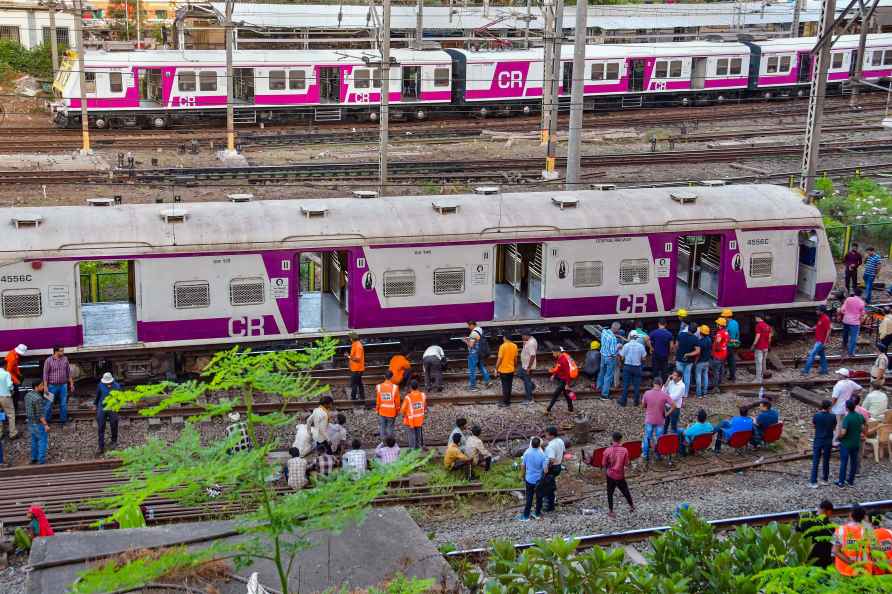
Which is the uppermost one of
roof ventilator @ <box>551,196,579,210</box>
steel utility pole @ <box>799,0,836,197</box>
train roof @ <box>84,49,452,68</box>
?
train roof @ <box>84,49,452,68</box>

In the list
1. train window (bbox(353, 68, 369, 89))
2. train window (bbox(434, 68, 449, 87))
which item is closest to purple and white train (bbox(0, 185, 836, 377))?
train window (bbox(353, 68, 369, 89))

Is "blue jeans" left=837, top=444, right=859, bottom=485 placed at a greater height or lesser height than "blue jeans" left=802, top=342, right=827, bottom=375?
lesser

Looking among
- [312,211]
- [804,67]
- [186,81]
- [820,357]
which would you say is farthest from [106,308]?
[804,67]

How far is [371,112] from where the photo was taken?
150 ft

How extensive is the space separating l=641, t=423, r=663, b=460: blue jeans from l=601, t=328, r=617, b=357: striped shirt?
268cm

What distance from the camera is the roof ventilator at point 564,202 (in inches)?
859

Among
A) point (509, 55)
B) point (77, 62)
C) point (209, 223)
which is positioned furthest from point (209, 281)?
point (509, 55)

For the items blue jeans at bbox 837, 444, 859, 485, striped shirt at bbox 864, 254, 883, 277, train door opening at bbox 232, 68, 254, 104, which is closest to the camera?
blue jeans at bbox 837, 444, 859, 485

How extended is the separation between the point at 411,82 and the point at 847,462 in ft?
103

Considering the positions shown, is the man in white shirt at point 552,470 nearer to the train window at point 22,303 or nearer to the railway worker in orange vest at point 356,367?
the railway worker in orange vest at point 356,367

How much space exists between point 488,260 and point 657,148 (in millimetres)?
23067

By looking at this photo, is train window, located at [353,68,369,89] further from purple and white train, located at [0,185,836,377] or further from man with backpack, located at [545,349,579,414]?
man with backpack, located at [545,349,579,414]

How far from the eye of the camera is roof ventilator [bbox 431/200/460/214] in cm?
2122

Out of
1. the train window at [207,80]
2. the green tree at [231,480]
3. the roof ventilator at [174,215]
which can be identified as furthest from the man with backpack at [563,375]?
the train window at [207,80]
